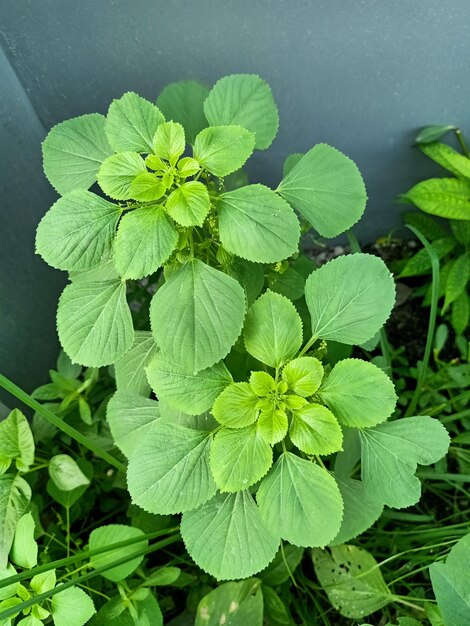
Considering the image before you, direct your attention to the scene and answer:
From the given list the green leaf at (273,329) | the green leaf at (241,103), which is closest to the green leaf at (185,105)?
the green leaf at (241,103)

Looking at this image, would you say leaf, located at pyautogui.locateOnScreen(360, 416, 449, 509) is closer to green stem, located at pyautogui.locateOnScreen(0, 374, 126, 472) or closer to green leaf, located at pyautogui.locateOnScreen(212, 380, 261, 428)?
green leaf, located at pyautogui.locateOnScreen(212, 380, 261, 428)

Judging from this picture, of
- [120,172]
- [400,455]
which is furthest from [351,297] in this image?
[120,172]

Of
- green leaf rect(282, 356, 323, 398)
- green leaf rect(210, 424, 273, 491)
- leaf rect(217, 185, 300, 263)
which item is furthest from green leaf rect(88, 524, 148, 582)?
leaf rect(217, 185, 300, 263)

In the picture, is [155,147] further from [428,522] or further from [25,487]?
[428,522]

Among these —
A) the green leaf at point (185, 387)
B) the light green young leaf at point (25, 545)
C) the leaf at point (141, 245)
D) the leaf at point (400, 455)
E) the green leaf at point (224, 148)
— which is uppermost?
the green leaf at point (224, 148)

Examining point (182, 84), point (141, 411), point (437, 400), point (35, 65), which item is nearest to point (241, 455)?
point (141, 411)

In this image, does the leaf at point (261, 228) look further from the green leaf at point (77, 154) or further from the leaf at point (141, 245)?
the green leaf at point (77, 154)

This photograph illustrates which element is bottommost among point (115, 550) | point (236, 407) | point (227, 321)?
point (115, 550)

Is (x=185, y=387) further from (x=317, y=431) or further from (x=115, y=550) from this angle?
(x=115, y=550)
